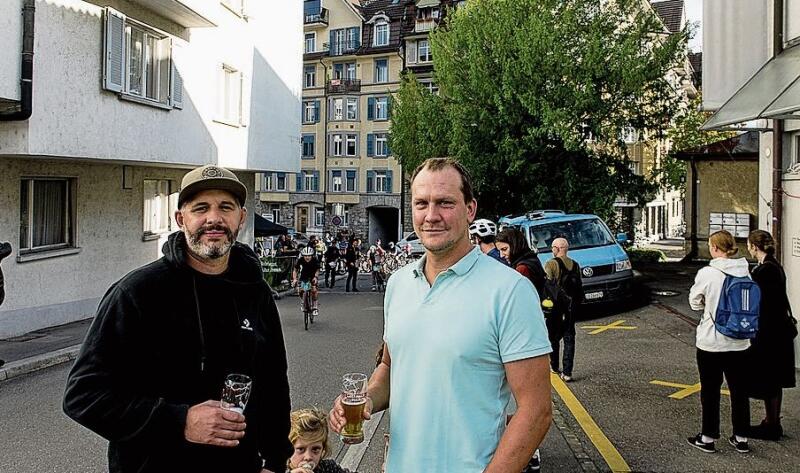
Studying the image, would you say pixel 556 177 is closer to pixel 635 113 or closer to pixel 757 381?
pixel 635 113

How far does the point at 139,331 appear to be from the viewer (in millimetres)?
2637

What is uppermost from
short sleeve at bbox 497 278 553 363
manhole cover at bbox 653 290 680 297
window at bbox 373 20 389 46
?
window at bbox 373 20 389 46

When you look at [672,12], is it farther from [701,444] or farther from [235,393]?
[235,393]

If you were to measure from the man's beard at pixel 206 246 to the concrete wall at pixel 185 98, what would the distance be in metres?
10.1

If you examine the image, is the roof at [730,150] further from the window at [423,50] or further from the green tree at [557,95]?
the window at [423,50]

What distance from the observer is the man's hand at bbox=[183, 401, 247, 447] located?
2.56m

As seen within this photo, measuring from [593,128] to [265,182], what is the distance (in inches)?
1669

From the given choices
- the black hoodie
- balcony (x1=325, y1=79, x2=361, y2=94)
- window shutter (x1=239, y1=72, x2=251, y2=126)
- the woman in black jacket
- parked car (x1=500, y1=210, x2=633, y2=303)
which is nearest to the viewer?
the black hoodie

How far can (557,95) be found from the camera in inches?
900

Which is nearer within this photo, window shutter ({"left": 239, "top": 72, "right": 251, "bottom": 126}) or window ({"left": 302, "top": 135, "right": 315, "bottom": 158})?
window shutter ({"left": 239, "top": 72, "right": 251, "bottom": 126})

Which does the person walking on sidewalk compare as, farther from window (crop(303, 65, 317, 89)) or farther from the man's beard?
window (crop(303, 65, 317, 89))

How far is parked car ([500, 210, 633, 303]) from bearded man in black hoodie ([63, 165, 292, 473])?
1281cm

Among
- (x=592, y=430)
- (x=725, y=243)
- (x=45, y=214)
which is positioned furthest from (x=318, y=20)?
(x=725, y=243)

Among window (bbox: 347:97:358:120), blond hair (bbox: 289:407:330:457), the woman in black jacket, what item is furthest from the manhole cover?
window (bbox: 347:97:358:120)
